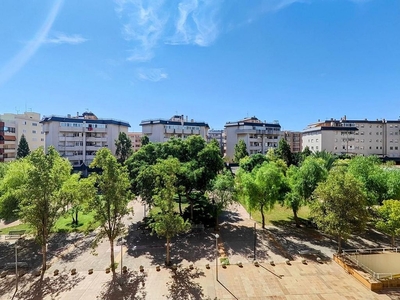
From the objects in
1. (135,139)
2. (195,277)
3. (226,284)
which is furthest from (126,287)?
(135,139)

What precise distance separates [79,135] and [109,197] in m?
48.7

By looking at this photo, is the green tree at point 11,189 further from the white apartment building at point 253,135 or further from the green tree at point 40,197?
→ the white apartment building at point 253,135

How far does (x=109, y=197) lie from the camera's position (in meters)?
16.0

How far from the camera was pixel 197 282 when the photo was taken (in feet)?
49.3

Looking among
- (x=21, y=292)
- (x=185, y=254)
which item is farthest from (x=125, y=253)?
(x=21, y=292)

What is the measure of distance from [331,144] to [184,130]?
41175 mm

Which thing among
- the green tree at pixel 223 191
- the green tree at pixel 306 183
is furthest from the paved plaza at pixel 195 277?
the green tree at pixel 306 183

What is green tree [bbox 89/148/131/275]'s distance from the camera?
16.1 metres

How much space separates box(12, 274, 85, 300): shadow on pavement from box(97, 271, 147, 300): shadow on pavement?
7.61ft

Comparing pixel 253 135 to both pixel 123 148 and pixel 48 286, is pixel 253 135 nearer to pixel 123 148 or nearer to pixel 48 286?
pixel 123 148

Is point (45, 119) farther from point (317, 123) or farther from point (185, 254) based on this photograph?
point (317, 123)

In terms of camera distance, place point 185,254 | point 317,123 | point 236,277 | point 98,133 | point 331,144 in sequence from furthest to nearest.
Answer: point 317,123
point 331,144
point 98,133
point 185,254
point 236,277

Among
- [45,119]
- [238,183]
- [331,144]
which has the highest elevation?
[45,119]

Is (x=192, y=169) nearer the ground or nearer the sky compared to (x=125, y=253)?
nearer the sky
